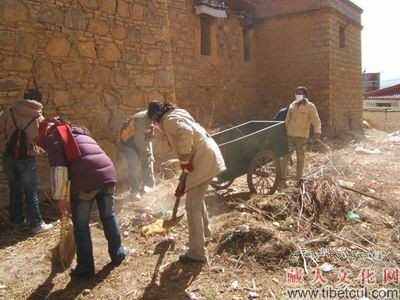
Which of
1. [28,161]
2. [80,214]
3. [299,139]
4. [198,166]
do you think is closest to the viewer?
[80,214]

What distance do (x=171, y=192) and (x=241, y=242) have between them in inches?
86.4

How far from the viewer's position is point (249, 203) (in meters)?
5.49

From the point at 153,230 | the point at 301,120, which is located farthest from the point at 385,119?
the point at 153,230

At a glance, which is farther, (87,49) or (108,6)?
(108,6)

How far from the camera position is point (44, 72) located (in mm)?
5594

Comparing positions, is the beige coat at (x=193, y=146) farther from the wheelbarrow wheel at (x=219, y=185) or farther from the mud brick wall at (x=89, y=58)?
the mud brick wall at (x=89, y=58)

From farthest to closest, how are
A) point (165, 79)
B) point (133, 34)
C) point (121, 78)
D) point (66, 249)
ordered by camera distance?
1. point (165, 79)
2. point (133, 34)
3. point (121, 78)
4. point (66, 249)

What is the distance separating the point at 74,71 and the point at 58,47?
416 mm

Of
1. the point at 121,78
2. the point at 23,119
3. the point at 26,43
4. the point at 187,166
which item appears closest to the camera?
the point at 187,166

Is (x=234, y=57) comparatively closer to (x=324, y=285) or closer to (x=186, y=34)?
(x=186, y=34)

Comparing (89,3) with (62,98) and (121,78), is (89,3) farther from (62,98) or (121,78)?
(62,98)

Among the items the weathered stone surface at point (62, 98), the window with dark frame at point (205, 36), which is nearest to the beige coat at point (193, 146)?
the weathered stone surface at point (62, 98)

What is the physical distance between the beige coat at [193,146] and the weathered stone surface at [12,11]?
302 cm

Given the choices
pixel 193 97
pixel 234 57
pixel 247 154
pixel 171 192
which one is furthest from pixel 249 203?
pixel 234 57
